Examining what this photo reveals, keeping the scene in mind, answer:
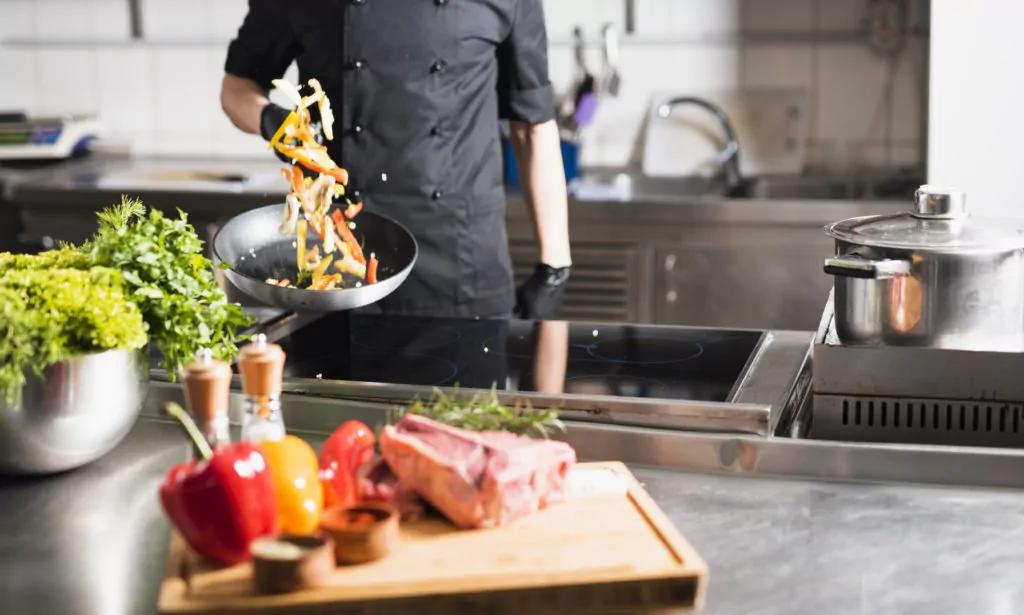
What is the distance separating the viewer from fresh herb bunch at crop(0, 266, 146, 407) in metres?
1.19

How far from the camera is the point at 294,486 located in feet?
3.42

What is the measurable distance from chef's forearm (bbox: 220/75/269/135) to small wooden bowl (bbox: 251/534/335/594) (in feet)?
4.36

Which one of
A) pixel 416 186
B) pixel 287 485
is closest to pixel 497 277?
pixel 416 186

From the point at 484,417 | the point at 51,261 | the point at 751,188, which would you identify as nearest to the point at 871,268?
the point at 484,417

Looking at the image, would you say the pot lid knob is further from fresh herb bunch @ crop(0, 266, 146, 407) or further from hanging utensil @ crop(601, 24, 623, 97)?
hanging utensil @ crop(601, 24, 623, 97)

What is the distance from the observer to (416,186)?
221cm

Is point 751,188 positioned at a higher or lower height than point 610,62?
lower

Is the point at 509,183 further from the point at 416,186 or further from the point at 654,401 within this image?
the point at 654,401

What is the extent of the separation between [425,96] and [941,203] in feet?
3.64

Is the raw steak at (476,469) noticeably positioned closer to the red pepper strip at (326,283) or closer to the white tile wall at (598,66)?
the red pepper strip at (326,283)

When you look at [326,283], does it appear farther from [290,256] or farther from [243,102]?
[243,102]

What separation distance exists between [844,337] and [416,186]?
3.54 feet

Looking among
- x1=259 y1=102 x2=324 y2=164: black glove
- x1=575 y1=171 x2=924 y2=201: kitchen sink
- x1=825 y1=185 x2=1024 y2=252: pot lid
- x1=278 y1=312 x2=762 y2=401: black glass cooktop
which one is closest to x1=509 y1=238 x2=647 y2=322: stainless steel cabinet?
x1=575 y1=171 x2=924 y2=201: kitchen sink

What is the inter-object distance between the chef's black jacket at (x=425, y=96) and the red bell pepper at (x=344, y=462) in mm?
1033
